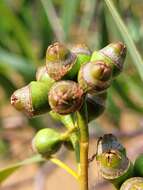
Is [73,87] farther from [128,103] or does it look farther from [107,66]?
[128,103]

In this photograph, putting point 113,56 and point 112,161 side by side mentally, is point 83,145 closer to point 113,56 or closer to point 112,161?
point 112,161

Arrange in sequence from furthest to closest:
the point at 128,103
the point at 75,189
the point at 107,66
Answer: the point at 75,189
the point at 128,103
the point at 107,66

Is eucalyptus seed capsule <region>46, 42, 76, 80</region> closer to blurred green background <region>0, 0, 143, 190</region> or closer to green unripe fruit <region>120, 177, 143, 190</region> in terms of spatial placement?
green unripe fruit <region>120, 177, 143, 190</region>

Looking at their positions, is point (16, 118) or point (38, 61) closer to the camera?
point (38, 61)

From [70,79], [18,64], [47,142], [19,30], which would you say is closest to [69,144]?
[47,142]

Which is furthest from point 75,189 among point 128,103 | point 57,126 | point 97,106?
point 97,106

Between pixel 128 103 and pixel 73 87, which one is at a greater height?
pixel 73 87
